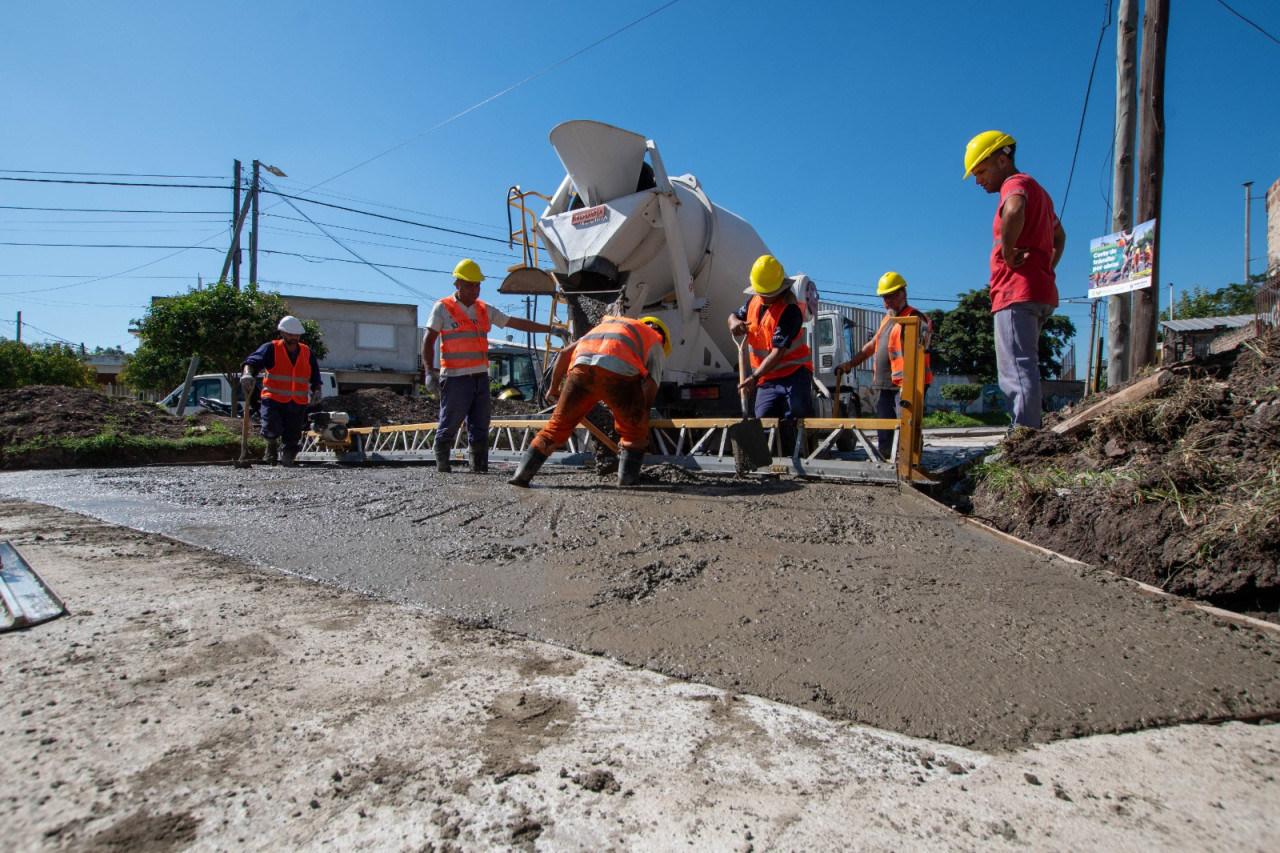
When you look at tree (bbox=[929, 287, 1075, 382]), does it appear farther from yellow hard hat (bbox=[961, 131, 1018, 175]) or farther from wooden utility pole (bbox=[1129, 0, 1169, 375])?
yellow hard hat (bbox=[961, 131, 1018, 175])

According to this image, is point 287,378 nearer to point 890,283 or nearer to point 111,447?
point 111,447

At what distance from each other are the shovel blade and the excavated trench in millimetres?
528

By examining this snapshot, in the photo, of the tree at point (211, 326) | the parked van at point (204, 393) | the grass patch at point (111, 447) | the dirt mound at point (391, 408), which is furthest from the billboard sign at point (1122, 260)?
the parked van at point (204, 393)

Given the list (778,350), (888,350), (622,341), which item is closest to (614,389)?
(622,341)

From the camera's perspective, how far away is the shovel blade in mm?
4734

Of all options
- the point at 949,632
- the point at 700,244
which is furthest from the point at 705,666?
the point at 700,244

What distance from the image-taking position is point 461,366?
18.7 ft

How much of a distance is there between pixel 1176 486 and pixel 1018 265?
1.64 m

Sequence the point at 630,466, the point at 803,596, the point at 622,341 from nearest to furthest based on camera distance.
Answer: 1. the point at 803,596
2. the point at 622,341
3. the point at 630,466

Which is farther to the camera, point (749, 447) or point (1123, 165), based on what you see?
point (1123, 165)

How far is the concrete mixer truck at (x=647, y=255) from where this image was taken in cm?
643

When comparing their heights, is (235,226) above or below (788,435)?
above

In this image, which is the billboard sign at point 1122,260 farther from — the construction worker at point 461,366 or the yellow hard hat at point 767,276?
the construction worker at point 461,366

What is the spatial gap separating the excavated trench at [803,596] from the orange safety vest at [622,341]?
2.95 ft
